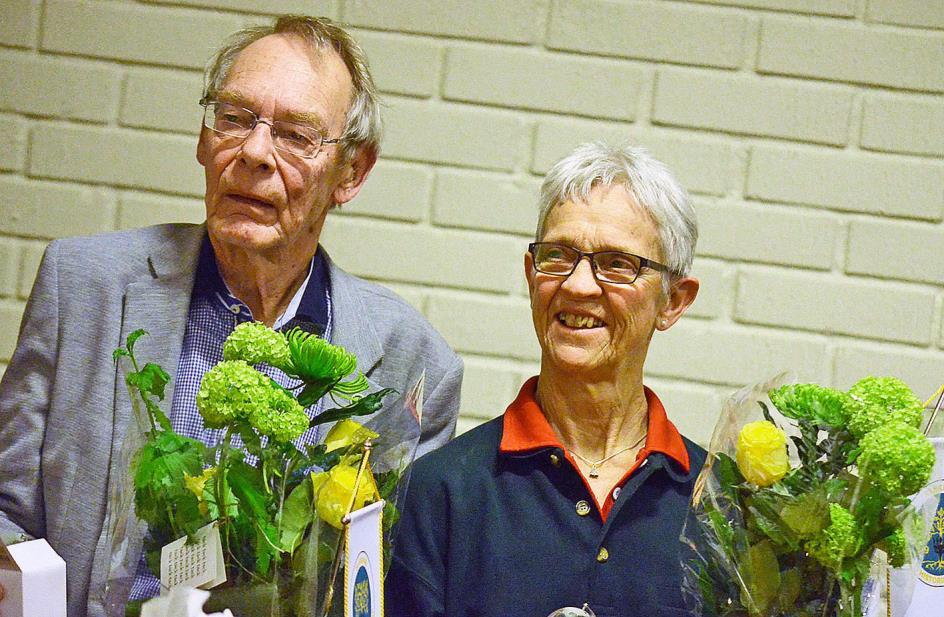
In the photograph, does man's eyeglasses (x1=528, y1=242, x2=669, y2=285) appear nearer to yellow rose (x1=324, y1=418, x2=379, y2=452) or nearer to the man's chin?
the man's chin

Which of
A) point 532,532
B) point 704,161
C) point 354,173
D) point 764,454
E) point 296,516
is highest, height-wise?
point 704,161

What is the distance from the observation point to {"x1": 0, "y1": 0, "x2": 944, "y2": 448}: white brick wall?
2449 mm

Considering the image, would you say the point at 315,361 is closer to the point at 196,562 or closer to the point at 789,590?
the point at 196,562

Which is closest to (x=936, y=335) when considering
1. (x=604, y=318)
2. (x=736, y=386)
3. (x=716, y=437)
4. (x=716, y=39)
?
(x=736, y=386)

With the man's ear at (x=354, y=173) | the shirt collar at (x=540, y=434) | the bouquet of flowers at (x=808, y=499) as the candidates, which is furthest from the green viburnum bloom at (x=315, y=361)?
the man's ear at (x=354, y=173)

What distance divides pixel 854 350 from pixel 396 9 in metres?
1.26

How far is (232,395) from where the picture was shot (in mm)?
1102

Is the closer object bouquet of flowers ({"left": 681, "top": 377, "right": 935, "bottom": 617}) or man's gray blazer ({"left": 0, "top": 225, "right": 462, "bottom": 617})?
bouquet of flowers ({"left": 681, "top": 377, "right": 935, "bottom": 617})

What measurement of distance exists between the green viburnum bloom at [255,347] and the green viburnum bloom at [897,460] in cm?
62

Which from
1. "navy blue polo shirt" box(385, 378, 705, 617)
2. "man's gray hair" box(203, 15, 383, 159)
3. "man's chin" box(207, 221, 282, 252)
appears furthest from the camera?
"man's gray hair" box(203, 15, 383, 159)

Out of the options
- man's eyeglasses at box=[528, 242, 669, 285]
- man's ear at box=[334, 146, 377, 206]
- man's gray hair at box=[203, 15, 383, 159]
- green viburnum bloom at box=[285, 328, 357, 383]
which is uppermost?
man's gray hair at box=[203, 15, 383, 159]

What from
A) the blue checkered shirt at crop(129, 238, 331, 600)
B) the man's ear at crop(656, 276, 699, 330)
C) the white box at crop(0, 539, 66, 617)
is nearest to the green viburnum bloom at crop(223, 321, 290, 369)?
the white box at crop(0, 539, 66, 617)

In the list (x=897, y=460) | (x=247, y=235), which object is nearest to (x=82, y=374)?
(x=247, y=235)

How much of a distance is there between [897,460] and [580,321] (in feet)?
2.10
